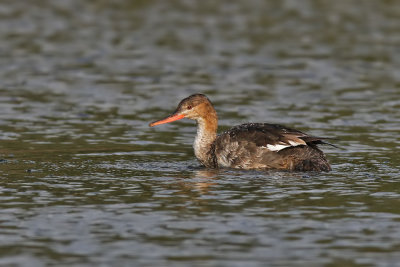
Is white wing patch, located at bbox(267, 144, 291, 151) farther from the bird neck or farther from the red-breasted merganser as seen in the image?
the bird neck

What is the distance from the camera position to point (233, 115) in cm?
1753

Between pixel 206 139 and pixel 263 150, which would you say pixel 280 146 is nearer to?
pixel 263 150

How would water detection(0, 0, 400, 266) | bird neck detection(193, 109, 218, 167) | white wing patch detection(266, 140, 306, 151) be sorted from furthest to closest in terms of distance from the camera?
bird neck detection(193, 109, 218, 167), white wing patch detection(266, 140, 306, 151), water detection(0, 0, 400, 266)

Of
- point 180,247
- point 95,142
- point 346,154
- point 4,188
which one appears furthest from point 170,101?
point 180,247

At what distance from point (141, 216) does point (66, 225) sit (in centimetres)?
86

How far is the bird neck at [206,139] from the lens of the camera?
1357 cm

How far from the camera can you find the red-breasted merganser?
42.0ft

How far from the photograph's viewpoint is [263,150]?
13031mm

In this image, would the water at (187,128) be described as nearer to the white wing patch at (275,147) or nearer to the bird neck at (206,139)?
the bird neck at (206,139)

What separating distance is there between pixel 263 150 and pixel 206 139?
3.75 feet

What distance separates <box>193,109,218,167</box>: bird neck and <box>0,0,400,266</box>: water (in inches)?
9.3

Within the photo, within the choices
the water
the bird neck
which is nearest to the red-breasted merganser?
the bird neck

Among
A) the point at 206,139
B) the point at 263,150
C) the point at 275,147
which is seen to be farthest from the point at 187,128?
the point at 275,147

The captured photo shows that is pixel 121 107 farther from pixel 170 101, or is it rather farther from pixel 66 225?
pixel 66 225
